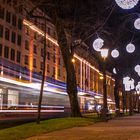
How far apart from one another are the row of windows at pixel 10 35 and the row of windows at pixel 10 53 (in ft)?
6.00

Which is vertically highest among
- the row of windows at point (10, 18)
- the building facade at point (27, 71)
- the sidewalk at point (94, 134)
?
the row of windows at point (10, 18)

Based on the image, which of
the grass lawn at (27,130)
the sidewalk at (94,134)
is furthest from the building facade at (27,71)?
the sidewalk at (94,134)

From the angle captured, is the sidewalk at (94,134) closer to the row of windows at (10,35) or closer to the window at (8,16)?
the row of windows at (10,35)

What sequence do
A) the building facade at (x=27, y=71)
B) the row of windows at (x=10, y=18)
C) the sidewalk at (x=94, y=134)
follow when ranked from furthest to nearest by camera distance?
1. the row of windows at (x=10, y=18)
2. the building facade at (x=27, y=71)
3. the sidewalk at (x=94, y=134)

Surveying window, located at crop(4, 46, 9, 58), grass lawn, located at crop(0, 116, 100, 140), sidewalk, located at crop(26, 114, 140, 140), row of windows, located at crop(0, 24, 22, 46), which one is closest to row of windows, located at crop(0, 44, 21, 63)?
window, located at crop(4, 46, 9, 58)

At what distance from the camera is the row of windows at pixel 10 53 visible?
75.5 meters

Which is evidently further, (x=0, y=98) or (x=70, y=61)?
(x=70, y=61)

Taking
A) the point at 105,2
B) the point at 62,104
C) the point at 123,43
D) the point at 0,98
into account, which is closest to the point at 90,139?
the point at 0,98

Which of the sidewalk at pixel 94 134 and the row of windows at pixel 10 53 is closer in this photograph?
the sidewalk at pixel 94 134

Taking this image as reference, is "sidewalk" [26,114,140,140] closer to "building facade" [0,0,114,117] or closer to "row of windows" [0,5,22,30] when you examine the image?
"building facade" [0,0,114,117]

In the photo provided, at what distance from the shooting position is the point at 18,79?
33250mm

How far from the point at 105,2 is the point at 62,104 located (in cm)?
1507

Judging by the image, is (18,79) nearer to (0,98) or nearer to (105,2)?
(0,98)

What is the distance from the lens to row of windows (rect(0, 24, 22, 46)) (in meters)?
75.3
